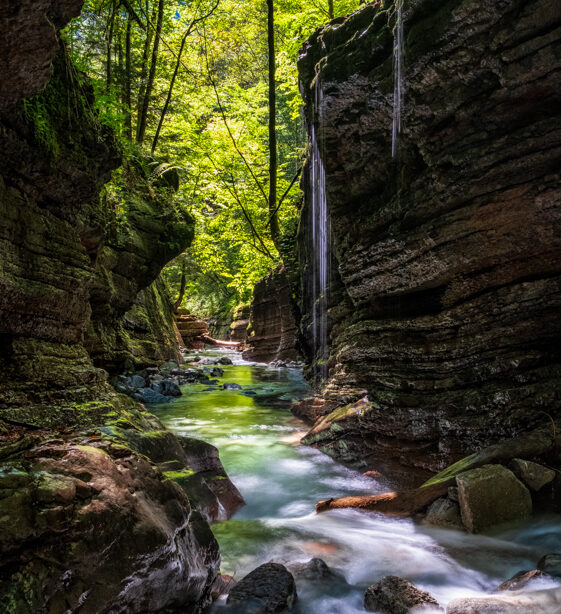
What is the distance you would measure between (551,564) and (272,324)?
20.4 metres

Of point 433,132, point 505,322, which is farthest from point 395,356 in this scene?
point 433,132

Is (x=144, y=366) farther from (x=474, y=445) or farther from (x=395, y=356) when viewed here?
(x=474, y=445)

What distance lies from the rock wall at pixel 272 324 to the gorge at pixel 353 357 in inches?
465

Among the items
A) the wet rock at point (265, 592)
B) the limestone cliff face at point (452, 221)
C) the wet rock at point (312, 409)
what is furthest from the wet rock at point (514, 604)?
the wet rock at point (312, 409)

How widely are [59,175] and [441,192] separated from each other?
5474mm

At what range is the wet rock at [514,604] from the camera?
2.83 meters

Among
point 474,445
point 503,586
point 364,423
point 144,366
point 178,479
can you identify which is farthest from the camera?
point 144,366

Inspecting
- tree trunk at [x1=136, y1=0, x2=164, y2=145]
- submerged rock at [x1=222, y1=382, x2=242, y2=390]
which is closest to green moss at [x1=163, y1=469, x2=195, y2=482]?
submerged rock at [x1=222, y1=382, x2=242, y2=390]

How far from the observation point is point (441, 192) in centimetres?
615

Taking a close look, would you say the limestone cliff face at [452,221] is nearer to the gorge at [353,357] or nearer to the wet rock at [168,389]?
the gorge at [353,357]

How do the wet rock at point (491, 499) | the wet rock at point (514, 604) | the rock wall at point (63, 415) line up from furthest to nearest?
the wet rock at point (491, 499), the wet rock at point (514, 604), the rock wall at point (63, 415)

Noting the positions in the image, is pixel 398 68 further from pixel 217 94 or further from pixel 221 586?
pixel 221 586

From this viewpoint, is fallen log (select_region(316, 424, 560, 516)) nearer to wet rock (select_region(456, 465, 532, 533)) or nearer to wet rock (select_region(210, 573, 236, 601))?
wet rock (select_region(456, 465, 532, 533))

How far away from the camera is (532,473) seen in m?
4.43
